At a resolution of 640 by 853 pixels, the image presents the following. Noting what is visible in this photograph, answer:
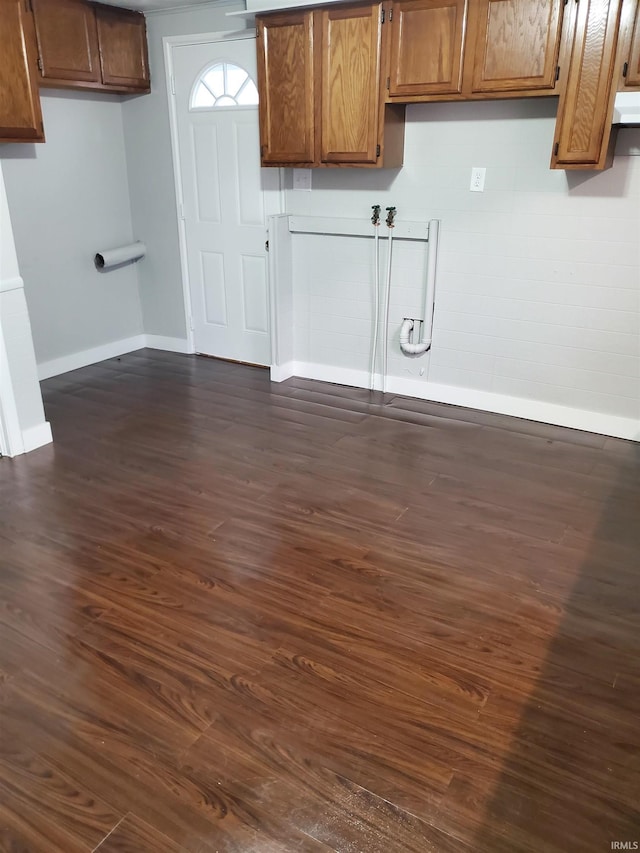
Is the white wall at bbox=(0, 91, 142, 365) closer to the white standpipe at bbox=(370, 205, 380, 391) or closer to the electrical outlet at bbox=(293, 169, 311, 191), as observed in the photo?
the electrical outlet at bbox=(293, 169, 311, 191)

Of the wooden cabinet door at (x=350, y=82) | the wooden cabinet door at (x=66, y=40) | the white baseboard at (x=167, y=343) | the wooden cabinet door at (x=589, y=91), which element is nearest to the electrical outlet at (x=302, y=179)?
the wooden cabinet door at (x=350, y=82)

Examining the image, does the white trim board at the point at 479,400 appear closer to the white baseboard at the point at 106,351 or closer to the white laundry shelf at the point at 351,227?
the white laundry shelf at the point at 351,227

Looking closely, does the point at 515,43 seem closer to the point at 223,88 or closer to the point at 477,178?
the point at 477,178

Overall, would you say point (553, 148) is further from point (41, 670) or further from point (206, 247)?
point (41, 670)

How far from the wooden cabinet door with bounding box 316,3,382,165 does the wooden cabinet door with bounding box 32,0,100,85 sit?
1614mm

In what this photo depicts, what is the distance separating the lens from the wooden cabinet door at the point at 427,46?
3369 millimetres

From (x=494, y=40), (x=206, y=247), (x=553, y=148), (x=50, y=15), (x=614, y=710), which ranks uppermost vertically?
(x=50, y=15)

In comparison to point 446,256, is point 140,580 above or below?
below

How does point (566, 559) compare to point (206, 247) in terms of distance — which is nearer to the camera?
point (566, 559)

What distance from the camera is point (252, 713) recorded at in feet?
6.35

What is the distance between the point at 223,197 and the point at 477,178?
6.34 feet

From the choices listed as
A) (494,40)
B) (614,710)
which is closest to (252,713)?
(614,710)

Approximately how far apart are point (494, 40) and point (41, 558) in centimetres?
323

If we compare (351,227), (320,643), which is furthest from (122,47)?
(320,643)
